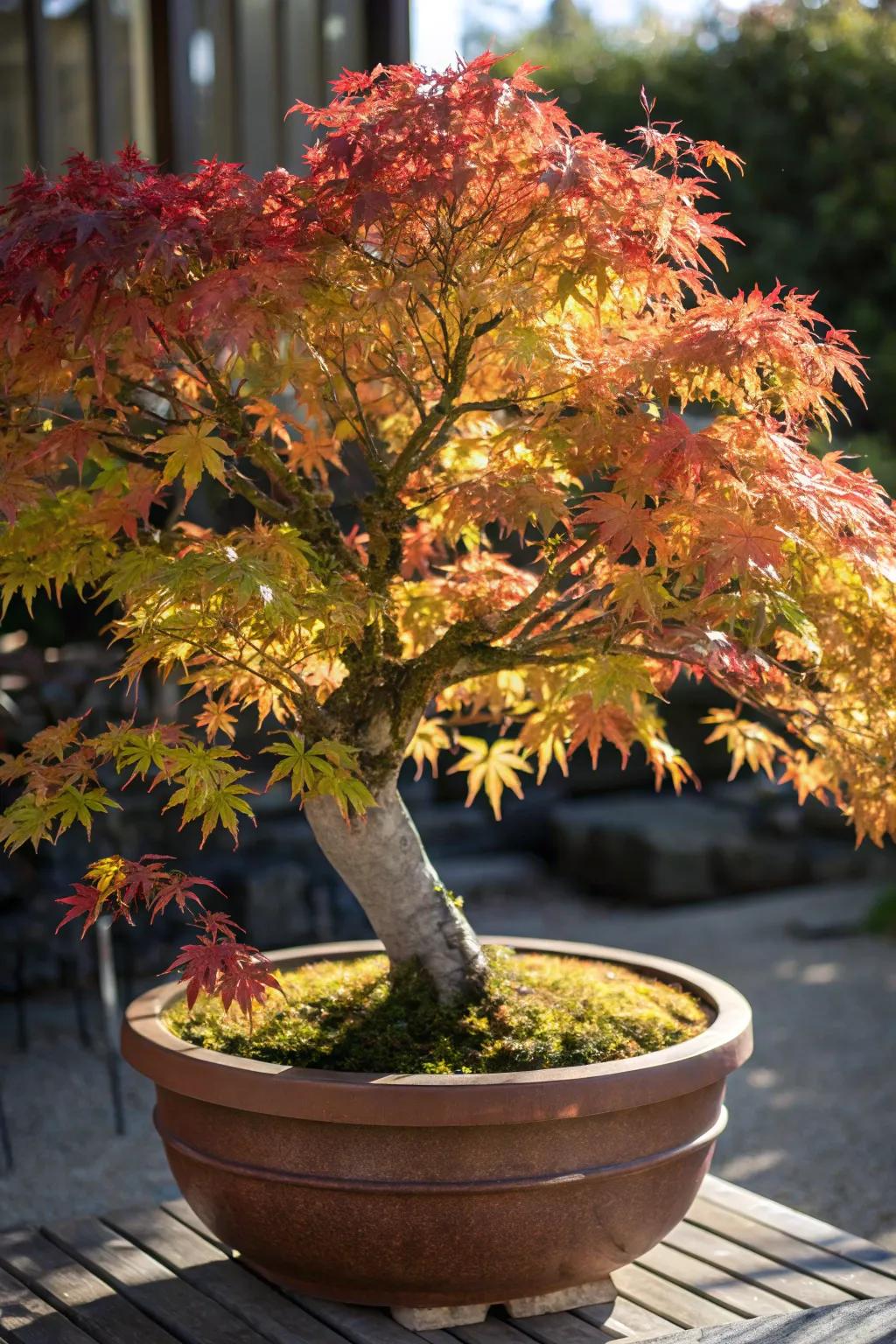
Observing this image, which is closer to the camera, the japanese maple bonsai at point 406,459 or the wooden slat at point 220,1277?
the japanese maple bonsai at point 406,459

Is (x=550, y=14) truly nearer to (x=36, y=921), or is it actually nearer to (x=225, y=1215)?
(x=36, y=921)

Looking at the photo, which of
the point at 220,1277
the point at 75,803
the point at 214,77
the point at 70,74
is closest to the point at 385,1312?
the point at 220,1277

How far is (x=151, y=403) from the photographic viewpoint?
240 cm

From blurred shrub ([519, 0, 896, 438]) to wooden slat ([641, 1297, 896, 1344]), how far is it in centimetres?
606

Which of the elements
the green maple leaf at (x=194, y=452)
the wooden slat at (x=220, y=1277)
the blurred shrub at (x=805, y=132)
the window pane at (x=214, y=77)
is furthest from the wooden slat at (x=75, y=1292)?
the blurred shrub at (x=805, y=132)

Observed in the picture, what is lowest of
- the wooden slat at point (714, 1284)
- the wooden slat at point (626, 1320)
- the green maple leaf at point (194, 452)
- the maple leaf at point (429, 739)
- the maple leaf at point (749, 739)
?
the wooden slat at point (714, 1284)

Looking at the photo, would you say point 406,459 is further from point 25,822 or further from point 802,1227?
point 802,1227

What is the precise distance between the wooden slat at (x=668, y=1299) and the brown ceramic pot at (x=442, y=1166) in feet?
0.32

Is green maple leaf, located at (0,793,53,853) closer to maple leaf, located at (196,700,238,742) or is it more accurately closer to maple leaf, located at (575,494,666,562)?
maple leaf, located at (196,700,238,742)

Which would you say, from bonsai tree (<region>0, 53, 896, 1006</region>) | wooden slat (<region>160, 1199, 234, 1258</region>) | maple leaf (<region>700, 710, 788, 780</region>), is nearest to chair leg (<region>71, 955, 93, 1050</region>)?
wooden slat (<region>160, 1199, 234, 1258</region>)

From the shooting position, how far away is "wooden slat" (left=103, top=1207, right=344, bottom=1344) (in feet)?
6.30

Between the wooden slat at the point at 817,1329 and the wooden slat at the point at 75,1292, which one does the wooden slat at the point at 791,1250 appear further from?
the wooden slat at the point at 75,1292

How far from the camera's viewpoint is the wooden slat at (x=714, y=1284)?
2.00 metres

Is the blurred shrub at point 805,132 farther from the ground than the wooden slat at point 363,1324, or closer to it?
farther from the ground
